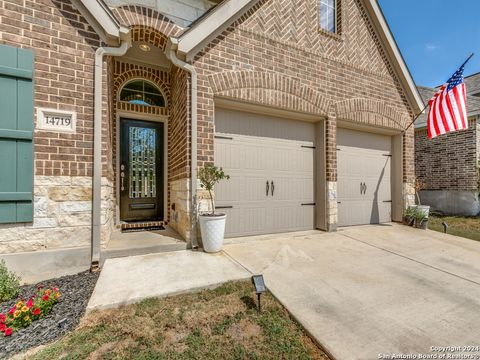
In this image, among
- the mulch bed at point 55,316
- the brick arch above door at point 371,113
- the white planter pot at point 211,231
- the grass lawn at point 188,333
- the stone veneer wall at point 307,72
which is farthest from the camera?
the brick arch above door at point 371,113

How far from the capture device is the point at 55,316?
215 centimetres

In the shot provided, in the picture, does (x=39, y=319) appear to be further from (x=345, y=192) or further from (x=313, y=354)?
(x=345, y=192)

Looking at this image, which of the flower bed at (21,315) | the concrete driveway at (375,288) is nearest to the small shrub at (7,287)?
the flower bed at (21,315)

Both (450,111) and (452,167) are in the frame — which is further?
(452,167)

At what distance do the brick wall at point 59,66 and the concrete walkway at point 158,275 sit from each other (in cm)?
155

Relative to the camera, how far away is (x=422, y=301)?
2.41 metres

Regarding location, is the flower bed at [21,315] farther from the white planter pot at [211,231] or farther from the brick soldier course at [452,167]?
the brick soldier course at [452,167]

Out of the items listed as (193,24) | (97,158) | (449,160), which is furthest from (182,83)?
(449,160)

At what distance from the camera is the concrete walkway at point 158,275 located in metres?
2.39

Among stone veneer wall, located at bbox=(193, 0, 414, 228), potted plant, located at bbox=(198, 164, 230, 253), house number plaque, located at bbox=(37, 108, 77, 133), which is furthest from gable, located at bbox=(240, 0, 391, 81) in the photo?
house number plaque, located at bbox=(37, 108, 77, 133)

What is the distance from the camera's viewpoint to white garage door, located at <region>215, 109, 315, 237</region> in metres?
4.55

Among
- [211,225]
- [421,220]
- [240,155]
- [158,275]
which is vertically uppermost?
[240,155]

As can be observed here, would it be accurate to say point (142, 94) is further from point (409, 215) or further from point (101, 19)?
point (409, 215)

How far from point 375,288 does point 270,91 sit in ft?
12.5
